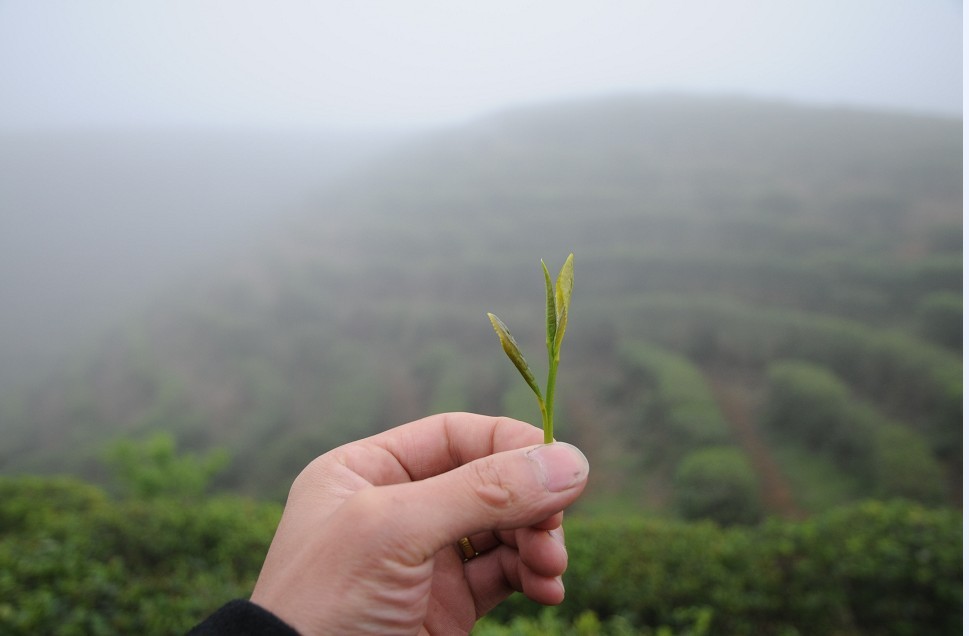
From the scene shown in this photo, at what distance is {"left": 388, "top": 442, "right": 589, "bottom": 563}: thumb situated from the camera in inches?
29.2

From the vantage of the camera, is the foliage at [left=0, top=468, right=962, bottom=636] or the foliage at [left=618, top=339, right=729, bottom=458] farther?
the foliage at [left=618, top=339, right=729, bottom=458]

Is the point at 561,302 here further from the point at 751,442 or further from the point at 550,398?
the point at 751,442

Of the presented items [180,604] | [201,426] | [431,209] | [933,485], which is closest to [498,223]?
[431,209]

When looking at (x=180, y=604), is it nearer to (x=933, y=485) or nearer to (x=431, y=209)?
(x=933, y=485)

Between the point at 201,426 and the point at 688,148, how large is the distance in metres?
5.59

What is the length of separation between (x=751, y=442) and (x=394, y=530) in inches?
154

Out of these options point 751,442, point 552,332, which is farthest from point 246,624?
point 751,442

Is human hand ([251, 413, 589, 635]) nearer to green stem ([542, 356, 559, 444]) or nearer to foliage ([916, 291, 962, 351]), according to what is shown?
green stem ([542, 356, 559, 444])

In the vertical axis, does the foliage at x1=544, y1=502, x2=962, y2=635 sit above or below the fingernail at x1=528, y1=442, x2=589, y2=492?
below

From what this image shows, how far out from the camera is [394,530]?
0.73 meters

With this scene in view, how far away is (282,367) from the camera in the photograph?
541cm

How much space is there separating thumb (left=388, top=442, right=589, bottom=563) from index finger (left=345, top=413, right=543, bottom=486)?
0.62ft

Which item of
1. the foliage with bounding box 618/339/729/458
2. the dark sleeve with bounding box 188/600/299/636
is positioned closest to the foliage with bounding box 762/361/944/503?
the foliage with bounding box 618/339/729/458

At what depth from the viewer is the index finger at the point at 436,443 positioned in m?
1.02
